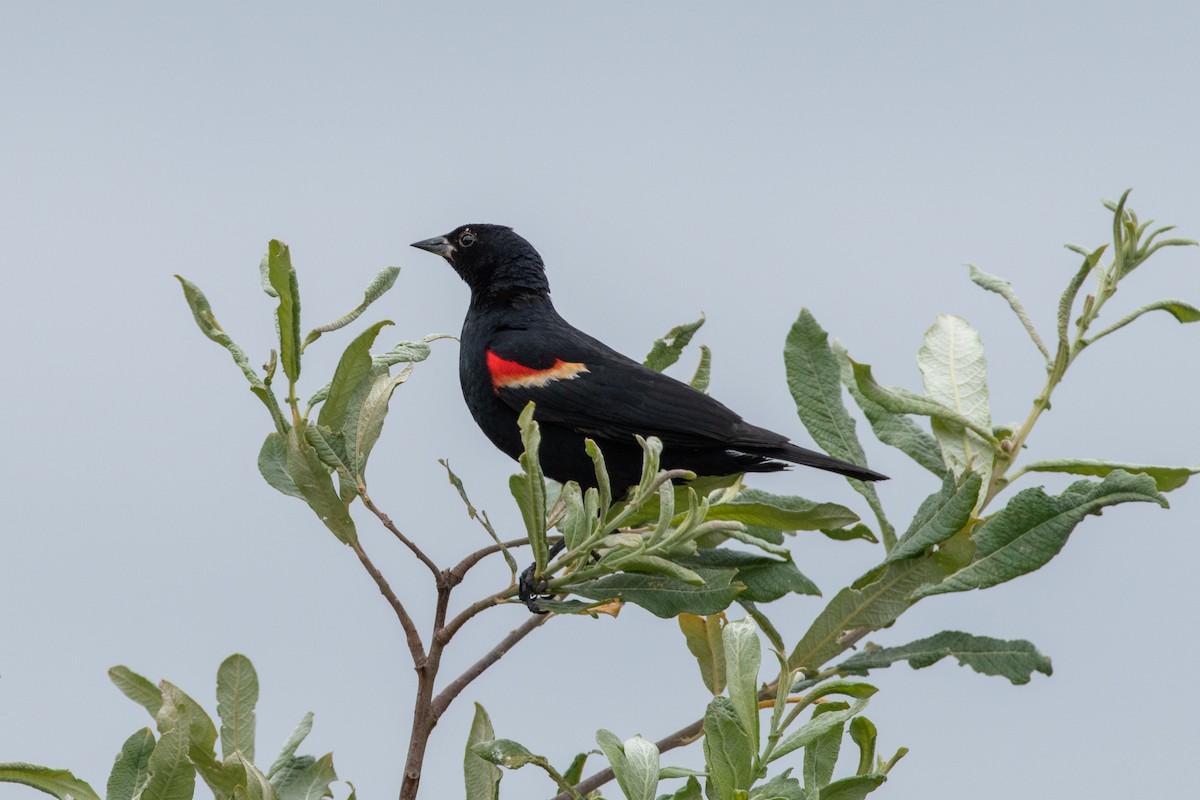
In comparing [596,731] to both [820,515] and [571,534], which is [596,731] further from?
[820,515]

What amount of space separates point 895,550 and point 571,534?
630mm

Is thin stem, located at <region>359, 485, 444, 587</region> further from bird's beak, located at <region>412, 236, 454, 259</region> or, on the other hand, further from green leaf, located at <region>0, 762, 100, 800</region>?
bird's beak, located at <region>412, 236, 454, 259</region>

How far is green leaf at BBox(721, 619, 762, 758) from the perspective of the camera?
2293 mm

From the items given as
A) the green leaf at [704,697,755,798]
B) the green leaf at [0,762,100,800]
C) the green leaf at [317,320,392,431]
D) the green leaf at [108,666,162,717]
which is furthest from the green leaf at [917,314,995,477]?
the green leaf at [0,762,100,800]

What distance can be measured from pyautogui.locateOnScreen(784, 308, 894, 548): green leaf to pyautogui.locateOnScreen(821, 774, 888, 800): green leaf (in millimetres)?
654

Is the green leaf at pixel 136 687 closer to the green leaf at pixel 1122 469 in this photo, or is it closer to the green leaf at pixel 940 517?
the green leaf at pixel 940 517

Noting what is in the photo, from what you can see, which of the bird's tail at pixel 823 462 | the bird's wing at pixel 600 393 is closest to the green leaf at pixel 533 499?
the bird's tail at pixel 823 462

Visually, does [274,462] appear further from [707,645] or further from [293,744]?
[707,645]

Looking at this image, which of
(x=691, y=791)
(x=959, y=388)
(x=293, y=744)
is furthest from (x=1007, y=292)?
(x=293, y=744)

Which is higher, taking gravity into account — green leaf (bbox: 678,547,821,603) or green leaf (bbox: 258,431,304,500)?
green leaf (bbox: 258,431,304,500)

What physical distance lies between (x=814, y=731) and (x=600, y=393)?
1.78 meters

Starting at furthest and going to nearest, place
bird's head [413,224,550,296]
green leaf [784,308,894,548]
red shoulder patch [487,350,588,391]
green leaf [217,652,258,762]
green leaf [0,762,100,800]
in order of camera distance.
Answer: bird's head [413,224,550,296], red shoulder patch [487,350,588,391], green leaf [784,308,894,548], green leaf [217,652,258,762], green leaf [0,762,100,800]

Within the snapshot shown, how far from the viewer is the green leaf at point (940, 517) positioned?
2.42m

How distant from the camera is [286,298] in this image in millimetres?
2473
